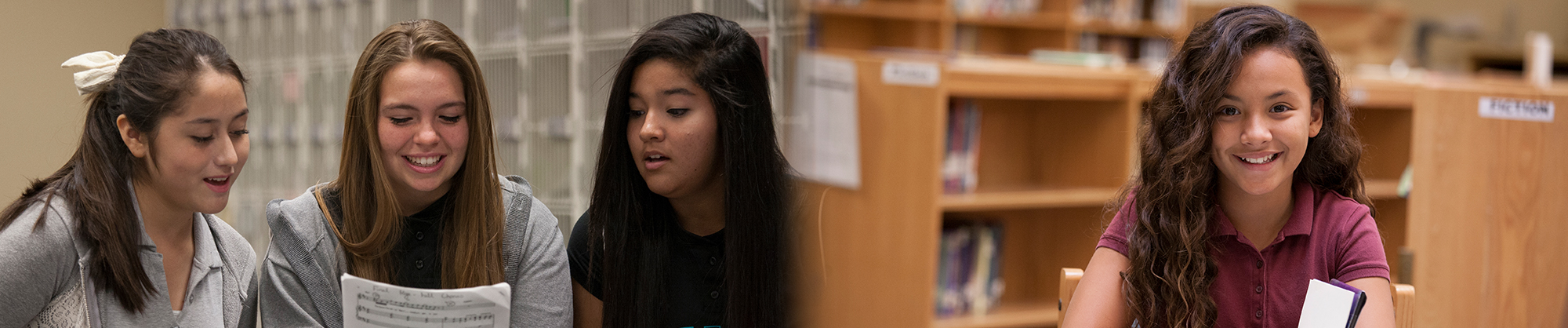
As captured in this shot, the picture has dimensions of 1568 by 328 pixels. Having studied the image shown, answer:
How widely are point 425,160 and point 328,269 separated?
0.20 meters

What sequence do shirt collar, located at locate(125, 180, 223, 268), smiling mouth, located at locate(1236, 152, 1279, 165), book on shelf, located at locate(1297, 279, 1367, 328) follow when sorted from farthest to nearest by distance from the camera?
shirt collar, located at locate(125, 180, 223, 268) < smiling mouth, located at locate(1236, 152, 1279, 165) < book on shelf, located at locate(1297, 279, 1367, 328)

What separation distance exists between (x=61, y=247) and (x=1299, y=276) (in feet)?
5.28

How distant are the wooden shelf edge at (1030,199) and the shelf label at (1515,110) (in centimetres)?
74

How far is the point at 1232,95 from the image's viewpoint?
1136 mm

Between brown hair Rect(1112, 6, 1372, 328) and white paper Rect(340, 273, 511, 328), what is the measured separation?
774 millimetres

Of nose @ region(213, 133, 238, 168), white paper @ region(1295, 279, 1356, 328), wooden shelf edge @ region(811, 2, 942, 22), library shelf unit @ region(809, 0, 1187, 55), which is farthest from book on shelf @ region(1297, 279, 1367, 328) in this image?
wooden shelf edge @ region(811, 2, 942, 22)

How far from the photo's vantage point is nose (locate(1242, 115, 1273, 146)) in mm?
1116

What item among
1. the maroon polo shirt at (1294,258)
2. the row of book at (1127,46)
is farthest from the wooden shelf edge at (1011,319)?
the row of book at (1127,46)

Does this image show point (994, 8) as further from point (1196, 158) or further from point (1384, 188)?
point (1196, 158)

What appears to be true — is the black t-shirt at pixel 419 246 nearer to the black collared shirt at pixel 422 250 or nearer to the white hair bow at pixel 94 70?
the black collared shirt at pixel 422 250

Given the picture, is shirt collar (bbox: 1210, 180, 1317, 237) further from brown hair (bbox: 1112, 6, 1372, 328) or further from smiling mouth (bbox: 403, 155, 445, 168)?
smiling mouth (bbox: 403, 155, 445, 168)

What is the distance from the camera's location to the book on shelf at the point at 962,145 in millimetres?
2455

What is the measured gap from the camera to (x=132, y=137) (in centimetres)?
140

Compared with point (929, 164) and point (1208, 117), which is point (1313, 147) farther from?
point (929, 164)
